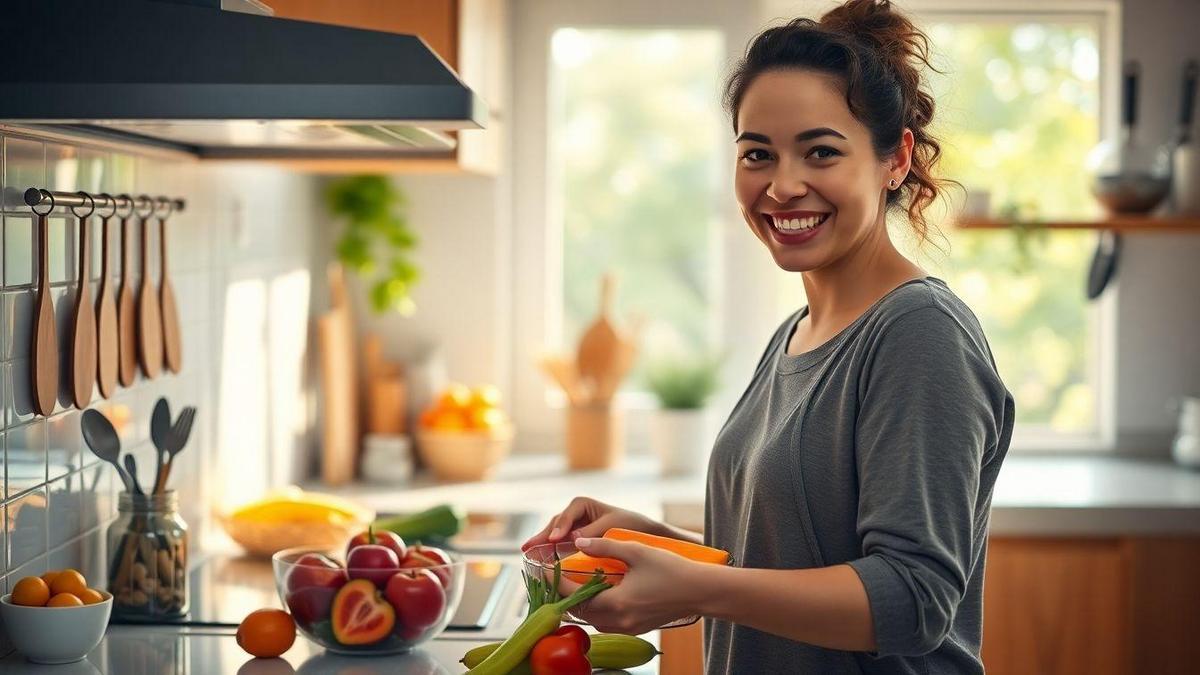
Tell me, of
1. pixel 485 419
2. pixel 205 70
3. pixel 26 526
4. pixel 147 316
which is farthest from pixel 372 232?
pixel 205 70

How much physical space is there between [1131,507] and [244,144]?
5.93ft

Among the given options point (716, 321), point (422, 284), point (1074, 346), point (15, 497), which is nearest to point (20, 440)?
point (15, 497)

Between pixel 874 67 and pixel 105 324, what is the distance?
1.09m

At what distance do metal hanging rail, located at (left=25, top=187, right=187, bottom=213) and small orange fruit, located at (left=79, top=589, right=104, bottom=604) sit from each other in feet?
1.54

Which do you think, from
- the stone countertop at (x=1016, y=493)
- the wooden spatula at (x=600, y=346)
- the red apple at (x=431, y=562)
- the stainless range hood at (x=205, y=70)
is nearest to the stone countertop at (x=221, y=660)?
the red apple at (x=431, y=562)

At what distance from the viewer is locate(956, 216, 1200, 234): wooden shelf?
2.99 m

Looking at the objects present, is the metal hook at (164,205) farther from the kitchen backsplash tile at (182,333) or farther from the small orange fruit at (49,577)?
the small orange fruit at (49,577)

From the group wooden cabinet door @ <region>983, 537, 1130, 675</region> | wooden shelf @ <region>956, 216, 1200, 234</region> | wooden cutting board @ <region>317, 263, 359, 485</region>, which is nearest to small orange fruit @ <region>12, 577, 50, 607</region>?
wooden cutting board @ <region>317, 263, 359, 485</region>

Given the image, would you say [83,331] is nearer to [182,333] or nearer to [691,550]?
[182,333]

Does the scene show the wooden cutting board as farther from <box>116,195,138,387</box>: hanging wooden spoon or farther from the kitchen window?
<box>116,195,138,387</box>: hanging wooden spoon

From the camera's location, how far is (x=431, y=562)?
5.47ft

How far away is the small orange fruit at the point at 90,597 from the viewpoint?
158 cm

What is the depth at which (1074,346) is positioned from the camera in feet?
10.9

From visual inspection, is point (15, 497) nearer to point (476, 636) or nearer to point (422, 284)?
point (476, 636)
